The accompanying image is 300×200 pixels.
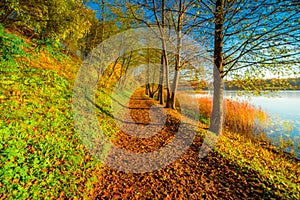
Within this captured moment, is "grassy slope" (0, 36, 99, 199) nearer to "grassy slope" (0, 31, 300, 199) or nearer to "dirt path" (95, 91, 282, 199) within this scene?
"grassy slope" (0, 31, 300, 199)

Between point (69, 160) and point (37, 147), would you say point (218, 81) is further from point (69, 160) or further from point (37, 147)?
point (37, 147)

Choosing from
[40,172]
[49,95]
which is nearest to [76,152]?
[40,172]

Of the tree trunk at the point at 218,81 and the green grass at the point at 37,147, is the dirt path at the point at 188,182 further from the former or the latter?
the tree trunk at the point at 218,81

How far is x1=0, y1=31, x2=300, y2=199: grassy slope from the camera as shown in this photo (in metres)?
3.12

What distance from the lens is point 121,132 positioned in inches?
273

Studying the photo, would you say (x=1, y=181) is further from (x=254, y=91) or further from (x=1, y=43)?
(x=254, y=91)

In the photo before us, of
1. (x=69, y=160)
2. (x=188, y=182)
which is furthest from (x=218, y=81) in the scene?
(x=69, y=160)

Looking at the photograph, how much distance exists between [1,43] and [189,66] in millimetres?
11920

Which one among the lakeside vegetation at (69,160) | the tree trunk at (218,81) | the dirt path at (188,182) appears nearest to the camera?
the lakeside vegetation at (69,160)

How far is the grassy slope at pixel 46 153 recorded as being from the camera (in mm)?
3123

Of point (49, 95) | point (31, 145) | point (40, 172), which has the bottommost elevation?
point (40, 172)

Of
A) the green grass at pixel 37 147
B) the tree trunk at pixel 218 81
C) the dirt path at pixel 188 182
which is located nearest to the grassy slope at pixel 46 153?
the green grass at pixel 37 147

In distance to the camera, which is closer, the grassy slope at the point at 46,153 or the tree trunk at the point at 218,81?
the grassy slope at the point at 46,153

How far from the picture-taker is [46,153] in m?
3.85
